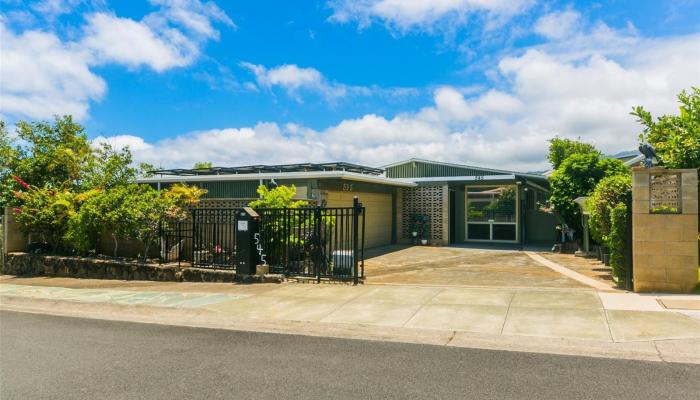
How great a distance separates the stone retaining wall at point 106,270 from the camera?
39.1 ft

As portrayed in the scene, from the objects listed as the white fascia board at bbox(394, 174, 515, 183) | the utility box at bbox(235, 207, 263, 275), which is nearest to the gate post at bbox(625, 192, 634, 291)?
the utility box at bbox(235, 207, 263, 275)

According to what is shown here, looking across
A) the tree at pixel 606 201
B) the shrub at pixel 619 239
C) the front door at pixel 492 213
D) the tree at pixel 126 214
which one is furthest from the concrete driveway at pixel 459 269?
the tree at pixel 126 214

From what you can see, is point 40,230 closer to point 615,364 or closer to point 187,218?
point 187,218

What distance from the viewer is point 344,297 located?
895 centimetres

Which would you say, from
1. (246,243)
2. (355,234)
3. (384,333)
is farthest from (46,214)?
(384,333)

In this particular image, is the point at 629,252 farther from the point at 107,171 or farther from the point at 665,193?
the point at 107,171

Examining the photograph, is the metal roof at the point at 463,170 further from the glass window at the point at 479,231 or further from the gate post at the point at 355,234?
the gate post at the point at 355,234

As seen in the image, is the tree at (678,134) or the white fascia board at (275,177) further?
the white fascia board at (275,177)

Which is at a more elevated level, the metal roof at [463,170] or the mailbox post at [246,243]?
the metal roof at [463,170]

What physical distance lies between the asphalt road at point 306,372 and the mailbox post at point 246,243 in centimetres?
472

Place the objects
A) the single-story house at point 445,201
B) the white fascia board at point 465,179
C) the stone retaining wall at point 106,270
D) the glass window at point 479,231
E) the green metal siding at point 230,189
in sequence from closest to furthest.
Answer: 1. the stone retaining wall at point 106,270
2. the green metal siding at point 230,189
3. the single-story house at point 445,201
4. the white fascia board at point 465,179
5. the glass window at point 479,231

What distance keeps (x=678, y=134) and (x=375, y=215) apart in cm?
1152

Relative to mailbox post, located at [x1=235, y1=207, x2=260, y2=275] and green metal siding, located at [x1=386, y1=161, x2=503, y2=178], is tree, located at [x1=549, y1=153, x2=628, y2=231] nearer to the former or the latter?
green metal siding, located at [x1=386, y1=161, x2=503, y2=178]

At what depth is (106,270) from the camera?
14070 millimetres
